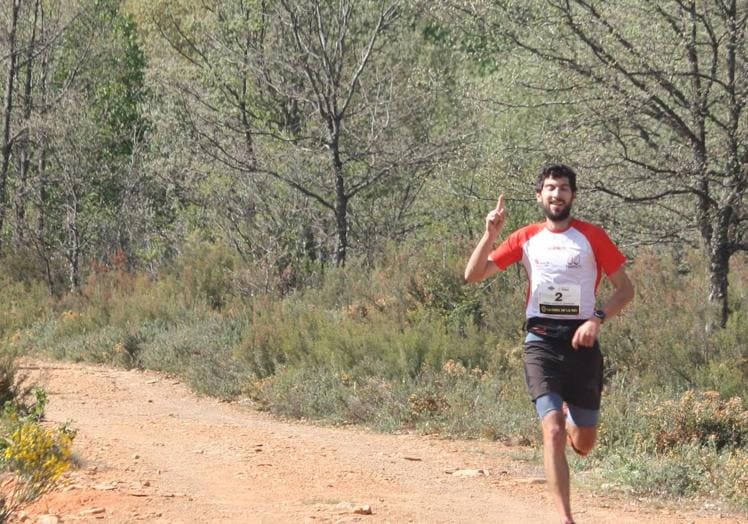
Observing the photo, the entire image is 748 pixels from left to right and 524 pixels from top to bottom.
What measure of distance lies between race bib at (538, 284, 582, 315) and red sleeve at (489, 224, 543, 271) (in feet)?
1.01

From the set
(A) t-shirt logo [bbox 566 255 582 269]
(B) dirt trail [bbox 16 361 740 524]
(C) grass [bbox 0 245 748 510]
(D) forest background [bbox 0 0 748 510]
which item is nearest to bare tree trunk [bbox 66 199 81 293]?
(D) forest background [bbox 0 0 748 510]

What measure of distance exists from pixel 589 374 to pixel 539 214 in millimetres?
11287

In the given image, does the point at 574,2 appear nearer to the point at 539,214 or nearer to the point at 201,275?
the point at 539,214

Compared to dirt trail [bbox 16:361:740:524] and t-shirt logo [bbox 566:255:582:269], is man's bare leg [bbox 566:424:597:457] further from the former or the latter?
t-shirt logo [bbox 566:255:582:269]

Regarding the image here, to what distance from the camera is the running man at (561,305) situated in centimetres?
681

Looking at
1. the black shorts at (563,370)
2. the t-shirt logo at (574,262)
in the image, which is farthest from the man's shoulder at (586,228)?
the black shorts at (563,370)

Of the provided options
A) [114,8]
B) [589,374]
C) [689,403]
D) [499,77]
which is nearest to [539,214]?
[499,77]

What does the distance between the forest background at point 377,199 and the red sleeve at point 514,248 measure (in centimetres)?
264

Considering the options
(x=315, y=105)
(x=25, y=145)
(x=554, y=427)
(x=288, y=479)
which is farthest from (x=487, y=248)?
(x=25, y=145)

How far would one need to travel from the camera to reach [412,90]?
20469mm

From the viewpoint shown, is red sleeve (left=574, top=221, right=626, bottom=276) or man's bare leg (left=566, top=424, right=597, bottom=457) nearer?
red sleeve (left=574, top=221, right=626, bottom=276)

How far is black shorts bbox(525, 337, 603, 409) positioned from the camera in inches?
270

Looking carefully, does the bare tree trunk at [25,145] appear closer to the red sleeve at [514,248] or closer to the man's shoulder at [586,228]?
the red sleeve at [514,248]

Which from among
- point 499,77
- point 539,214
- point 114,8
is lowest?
point 539,214
